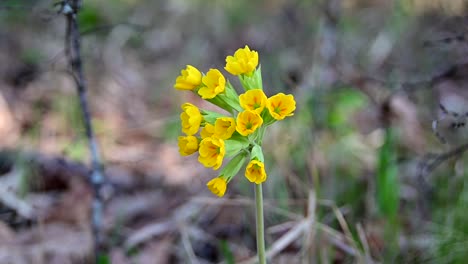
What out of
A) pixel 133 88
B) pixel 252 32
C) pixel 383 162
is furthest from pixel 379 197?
pixel 252 32

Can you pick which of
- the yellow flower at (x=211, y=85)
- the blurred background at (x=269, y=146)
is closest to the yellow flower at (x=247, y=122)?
the yellow flower at (x=211, y=85)

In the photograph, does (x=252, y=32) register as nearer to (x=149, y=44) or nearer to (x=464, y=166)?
(x=149, y=44)

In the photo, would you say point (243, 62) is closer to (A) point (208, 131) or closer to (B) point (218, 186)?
(A) point (208, 131)

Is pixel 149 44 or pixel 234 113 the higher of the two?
pixel 149 44

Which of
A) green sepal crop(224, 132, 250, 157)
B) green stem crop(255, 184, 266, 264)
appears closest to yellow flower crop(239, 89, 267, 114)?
green sepal crop(224, 132, 250, 157)

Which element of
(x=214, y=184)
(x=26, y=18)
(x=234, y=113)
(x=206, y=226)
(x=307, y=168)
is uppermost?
(x=26, y=18)

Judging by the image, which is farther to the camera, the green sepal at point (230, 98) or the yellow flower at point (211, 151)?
the green sepal at point (230, 98)

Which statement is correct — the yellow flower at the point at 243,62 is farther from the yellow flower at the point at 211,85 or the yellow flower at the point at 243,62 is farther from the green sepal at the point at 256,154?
the green sepal at the point at 256,154

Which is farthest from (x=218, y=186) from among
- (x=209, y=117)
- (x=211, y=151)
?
(x=209, y=117)
